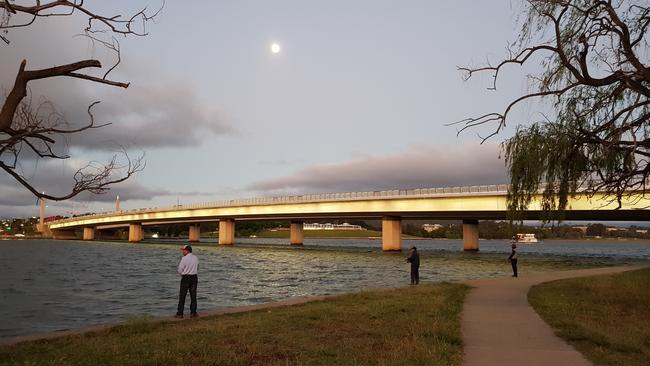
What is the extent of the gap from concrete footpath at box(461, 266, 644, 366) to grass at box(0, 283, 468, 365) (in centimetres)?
38

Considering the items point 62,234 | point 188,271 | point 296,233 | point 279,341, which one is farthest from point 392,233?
point 62,234

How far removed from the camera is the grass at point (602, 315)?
997cm

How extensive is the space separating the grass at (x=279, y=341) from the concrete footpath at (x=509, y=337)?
0.38 metres

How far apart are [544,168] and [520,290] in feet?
29.3

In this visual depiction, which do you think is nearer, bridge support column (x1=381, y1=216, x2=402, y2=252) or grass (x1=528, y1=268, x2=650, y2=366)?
grass (x1=528, y1=268, x2=650, y2=366)

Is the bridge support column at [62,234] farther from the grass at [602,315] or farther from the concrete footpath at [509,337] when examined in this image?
the concrete footpath at [509,337]

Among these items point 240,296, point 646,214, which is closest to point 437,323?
point 240,296

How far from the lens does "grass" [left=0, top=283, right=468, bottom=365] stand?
9312mm

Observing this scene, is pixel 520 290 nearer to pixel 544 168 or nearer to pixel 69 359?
pixel 544 168

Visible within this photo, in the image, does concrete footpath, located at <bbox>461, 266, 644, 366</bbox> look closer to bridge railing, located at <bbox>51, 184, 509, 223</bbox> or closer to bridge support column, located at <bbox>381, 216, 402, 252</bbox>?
bridge railing, located at <bbox>51, 184, 509, 223</bbox>

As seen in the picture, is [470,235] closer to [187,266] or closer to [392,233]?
[392,233]

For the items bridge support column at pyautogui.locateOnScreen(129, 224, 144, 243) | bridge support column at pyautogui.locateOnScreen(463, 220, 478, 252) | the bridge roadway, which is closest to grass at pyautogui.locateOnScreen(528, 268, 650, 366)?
the bridge roadway

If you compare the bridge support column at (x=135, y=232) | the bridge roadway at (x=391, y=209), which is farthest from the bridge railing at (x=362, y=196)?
the bridge support column at (x=135, y=232)

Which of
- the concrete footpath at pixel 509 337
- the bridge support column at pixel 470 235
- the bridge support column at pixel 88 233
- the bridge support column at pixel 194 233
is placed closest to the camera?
the concrete footpath at pixel 509 337
